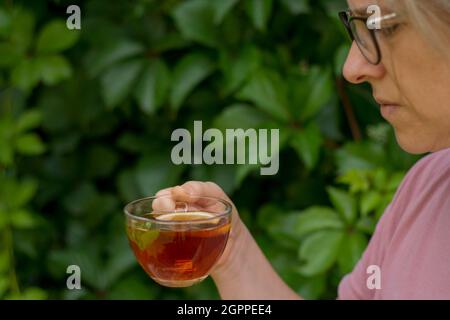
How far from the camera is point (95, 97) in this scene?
5.65 ft

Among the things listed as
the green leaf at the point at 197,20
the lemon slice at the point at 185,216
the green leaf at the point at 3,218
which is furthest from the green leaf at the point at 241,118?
the lemon slice at the point at 185,216

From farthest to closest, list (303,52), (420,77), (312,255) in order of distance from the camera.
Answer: (303,52) → (312,255) → (420,77)

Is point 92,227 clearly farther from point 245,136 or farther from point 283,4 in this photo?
point 283,4

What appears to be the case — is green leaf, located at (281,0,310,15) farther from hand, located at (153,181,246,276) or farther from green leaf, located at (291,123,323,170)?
hand, located at (153,181,246,276)

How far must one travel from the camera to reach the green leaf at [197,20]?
1.51 meters

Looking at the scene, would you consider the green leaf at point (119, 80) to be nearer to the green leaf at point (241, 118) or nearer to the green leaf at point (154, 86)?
the green leaf at point (154, 86)

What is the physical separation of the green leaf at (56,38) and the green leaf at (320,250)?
2.14 ft

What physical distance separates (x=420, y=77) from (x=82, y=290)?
1.03m

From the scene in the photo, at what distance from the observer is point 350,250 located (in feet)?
4.59

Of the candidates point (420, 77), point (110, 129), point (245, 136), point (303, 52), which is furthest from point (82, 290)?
point (420, 77)

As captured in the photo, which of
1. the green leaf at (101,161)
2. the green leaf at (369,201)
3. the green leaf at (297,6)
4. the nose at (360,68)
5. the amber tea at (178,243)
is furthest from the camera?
the green leaf at (101,161)

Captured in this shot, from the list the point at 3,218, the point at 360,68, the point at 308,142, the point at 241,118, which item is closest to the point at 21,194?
the point at 3,218

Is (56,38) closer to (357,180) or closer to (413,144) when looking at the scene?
(357,180)

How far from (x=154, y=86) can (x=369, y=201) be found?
50cm
